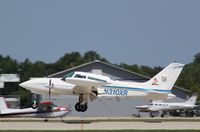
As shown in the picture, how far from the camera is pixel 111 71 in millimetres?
72375

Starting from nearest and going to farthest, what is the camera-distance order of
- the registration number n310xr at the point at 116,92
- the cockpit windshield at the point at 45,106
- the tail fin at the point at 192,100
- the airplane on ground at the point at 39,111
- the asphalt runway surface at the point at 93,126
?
the asphalt runway surface at the point at 93,126, the registration number n310xr at the point at 116,92, the cockpit windshield at the point at 45,106, the airplane on ground at the point at 39,111, the tail fin at the point at 192,100

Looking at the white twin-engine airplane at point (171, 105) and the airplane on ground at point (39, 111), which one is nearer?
the airplane on ground at point (39, 111)

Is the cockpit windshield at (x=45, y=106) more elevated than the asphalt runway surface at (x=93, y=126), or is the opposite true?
the cockpit windshield at (x=45, y=106)

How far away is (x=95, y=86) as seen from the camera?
143ft

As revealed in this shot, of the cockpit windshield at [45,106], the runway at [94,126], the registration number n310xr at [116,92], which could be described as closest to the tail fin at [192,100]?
the cockpit windshield at [45,106]

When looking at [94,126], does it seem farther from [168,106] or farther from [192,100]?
[192,100]

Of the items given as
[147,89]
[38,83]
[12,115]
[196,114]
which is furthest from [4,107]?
[196,114]

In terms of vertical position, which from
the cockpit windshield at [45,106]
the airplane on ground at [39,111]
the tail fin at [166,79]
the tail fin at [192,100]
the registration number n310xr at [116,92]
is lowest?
the airplane on ground at [39,111]

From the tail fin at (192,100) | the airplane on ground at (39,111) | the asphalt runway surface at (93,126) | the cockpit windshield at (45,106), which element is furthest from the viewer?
the tail fin at (192,100)

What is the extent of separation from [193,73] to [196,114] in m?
52.6

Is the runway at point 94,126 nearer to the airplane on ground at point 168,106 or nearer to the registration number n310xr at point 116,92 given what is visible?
the registration number n310xr at point 116,92

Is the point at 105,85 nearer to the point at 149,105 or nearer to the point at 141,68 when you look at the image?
the point at 149,105

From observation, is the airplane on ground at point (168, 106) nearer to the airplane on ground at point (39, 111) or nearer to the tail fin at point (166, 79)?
→ the airplane on ground at point (39, 111)

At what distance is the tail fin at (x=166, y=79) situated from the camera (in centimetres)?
4675
